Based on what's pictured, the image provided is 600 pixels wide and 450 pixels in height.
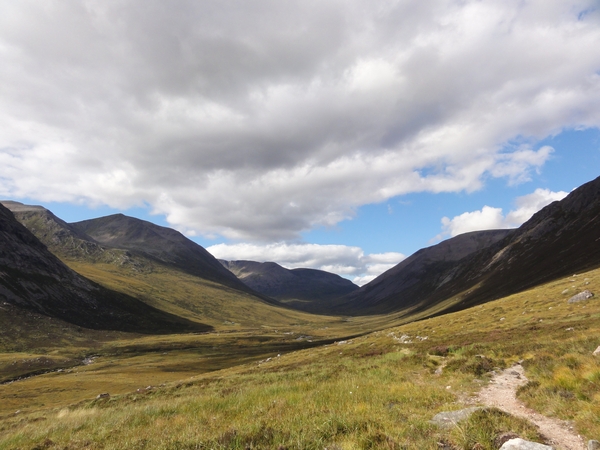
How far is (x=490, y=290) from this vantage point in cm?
12631

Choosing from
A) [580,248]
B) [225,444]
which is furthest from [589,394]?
[580,248]

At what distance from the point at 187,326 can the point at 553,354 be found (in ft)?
636

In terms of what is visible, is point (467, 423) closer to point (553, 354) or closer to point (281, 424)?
point (281, 424)

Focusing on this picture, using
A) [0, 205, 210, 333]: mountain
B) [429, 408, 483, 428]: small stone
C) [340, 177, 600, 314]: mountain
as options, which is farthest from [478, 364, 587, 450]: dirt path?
[0, 205, 210, 333]: mountain

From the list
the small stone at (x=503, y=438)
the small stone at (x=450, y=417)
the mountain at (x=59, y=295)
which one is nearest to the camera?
the small stone at (x=503, y=438)

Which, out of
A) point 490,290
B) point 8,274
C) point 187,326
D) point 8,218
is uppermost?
point 8,218

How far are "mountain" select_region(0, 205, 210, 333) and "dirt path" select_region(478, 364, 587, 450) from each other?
169 m

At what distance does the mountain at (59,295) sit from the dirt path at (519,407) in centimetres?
16851

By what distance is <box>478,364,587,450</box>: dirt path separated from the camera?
8203 millimetres

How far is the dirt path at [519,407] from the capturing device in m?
8.20

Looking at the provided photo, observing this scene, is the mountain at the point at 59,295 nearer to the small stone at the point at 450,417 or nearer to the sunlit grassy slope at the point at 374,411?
the sunlit grassy slope at the point at 374,411

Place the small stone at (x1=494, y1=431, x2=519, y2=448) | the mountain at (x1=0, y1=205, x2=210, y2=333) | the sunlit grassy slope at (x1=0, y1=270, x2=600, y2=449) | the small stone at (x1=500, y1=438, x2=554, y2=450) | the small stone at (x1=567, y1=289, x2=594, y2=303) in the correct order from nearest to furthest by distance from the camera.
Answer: the small stone at (x1=500, y1=438, x2=554, y2=450) → the small stone at (x1=494, y1=431, x2=519, y2=448) → the sunlit grassy slope at (x1=0, y1=270, x2=600, y2=449) → the small stone at (x1=567, y1=289, x2=594, y2=303) → the mountain at (x1=0, y1=205, x2=210, y2=333)

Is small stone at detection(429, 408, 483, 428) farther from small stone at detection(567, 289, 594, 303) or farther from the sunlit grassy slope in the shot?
small stone at detection(567, 289, 594, 303)

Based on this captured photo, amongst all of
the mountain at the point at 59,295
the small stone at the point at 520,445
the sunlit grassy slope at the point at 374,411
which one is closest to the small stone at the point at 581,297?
the sunlit grassy slope at the point at 374,411
